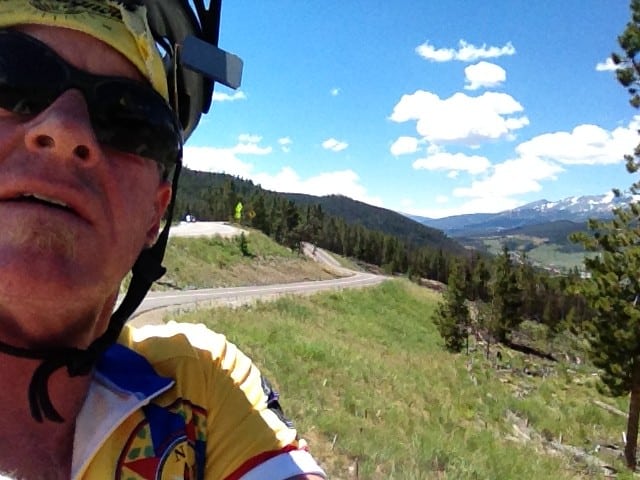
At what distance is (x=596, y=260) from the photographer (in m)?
21.5

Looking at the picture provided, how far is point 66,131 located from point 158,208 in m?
0.48

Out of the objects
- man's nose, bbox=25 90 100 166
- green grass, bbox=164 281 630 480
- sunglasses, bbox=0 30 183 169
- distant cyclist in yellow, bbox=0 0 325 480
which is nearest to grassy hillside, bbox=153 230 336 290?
Answer: green grass, bbox=164 281 630 480

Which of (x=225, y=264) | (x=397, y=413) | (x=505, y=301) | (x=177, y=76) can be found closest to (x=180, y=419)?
(x=177, y=76)

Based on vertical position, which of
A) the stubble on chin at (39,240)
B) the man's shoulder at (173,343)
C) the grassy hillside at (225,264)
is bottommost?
the grassy hillside at (225,264)

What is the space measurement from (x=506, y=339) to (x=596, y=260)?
32.4 meters

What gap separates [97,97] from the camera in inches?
55.2

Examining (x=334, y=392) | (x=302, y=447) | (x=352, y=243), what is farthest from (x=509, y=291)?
(x=352, y=243)

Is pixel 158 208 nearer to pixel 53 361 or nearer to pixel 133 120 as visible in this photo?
pixel 133 120

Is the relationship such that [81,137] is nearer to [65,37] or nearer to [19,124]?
[19,124]

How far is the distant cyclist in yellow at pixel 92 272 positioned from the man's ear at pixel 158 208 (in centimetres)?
1

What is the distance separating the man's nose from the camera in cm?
126

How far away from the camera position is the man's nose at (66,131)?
126 cm

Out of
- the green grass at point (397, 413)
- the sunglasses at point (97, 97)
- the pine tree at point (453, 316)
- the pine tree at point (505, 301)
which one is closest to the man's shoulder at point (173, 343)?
the sunglasses at point (97, 97)

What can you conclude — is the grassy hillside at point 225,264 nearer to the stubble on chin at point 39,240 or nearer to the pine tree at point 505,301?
the pine tree at point 505,301
